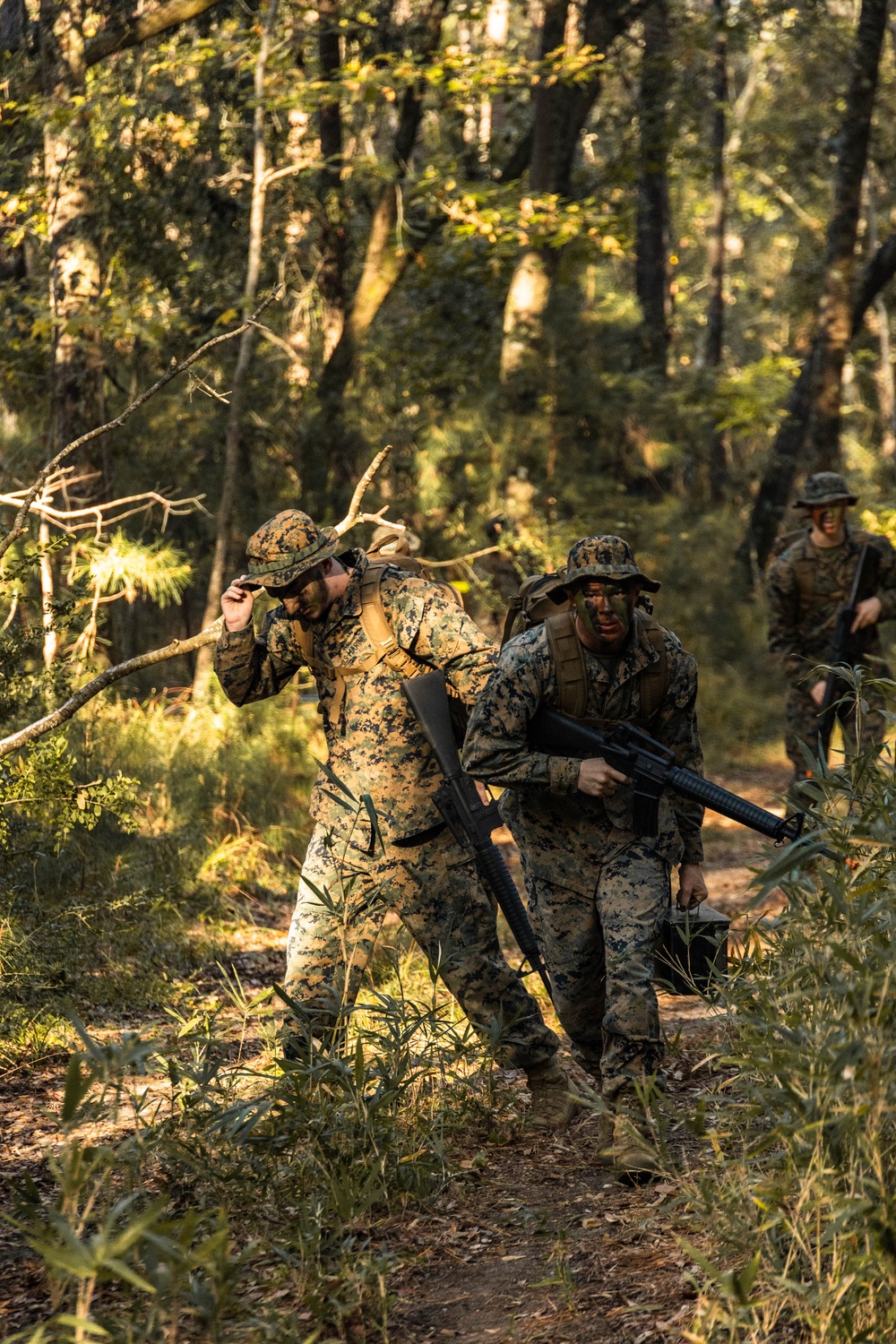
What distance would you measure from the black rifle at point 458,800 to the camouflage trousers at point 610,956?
10 cm

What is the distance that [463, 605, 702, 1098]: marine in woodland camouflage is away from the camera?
4.37 m

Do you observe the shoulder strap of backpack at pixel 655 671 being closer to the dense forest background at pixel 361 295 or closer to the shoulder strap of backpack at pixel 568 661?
the shoulder strap of backpack at pixel 568 661

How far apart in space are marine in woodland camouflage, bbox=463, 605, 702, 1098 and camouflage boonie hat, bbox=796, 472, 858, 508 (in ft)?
11.6

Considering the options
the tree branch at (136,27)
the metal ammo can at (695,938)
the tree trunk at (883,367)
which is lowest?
the tree trunk at (883,367)

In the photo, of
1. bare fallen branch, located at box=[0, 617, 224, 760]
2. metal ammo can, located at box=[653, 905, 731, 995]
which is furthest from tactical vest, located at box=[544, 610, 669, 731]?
bare fallen branch, located at box=[0, 617, 224, 760]

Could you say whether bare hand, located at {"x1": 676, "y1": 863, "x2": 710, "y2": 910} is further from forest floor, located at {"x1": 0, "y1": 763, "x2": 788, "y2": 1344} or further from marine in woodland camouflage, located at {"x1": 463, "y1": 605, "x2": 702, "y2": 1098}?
forest floor, located at {"x1": 0, "y1": 763, "x2": 788, "y2": 1344}

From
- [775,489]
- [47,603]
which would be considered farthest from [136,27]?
[775,489]

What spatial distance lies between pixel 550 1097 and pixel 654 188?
17.2 m

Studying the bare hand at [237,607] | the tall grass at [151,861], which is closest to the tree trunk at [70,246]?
the tall grass at [151,861]

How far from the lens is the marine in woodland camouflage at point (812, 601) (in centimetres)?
789

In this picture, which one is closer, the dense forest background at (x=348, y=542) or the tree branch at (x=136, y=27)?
the dense forest background at (x=348, y=542)

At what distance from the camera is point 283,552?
15.1 feet

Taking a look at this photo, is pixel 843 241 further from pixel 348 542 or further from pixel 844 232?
pixel 348 542

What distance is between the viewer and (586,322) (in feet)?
47.3
